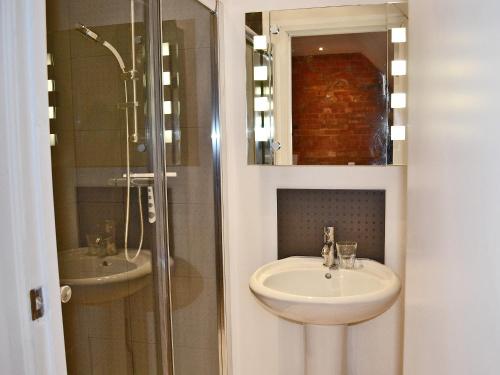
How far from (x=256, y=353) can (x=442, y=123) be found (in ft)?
5.16

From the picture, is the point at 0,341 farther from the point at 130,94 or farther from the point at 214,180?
the point at 214,180

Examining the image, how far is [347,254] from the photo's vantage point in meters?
2.09

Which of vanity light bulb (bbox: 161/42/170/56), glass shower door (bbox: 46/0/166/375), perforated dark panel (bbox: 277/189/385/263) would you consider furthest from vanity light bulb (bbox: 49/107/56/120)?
perforated dark panel (bbox: 277/189/385/263)

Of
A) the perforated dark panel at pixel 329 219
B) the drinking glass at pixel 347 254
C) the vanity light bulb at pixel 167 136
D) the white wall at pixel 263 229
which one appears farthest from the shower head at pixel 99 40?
the drinking glass at pixel 347 254

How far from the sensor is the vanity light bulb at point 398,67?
1.99 metres

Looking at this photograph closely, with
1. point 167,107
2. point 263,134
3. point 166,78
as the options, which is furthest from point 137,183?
point 263,134

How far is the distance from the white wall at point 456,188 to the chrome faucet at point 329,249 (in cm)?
56

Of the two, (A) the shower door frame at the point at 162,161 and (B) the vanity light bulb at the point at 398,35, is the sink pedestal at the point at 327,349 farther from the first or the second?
(B) the vanity light bulb at the point at 398,35

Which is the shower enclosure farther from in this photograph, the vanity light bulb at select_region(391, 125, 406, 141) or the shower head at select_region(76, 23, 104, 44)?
the vanity light bulb at select_region(391, 125, 406, 141)

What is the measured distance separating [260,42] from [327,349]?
1424 mm

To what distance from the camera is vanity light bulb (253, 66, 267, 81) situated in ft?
7.08

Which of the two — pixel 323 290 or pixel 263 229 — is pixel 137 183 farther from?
pixel 323 290

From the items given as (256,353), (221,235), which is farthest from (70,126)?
(256,353)

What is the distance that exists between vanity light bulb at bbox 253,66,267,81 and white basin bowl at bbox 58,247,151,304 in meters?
0.94
